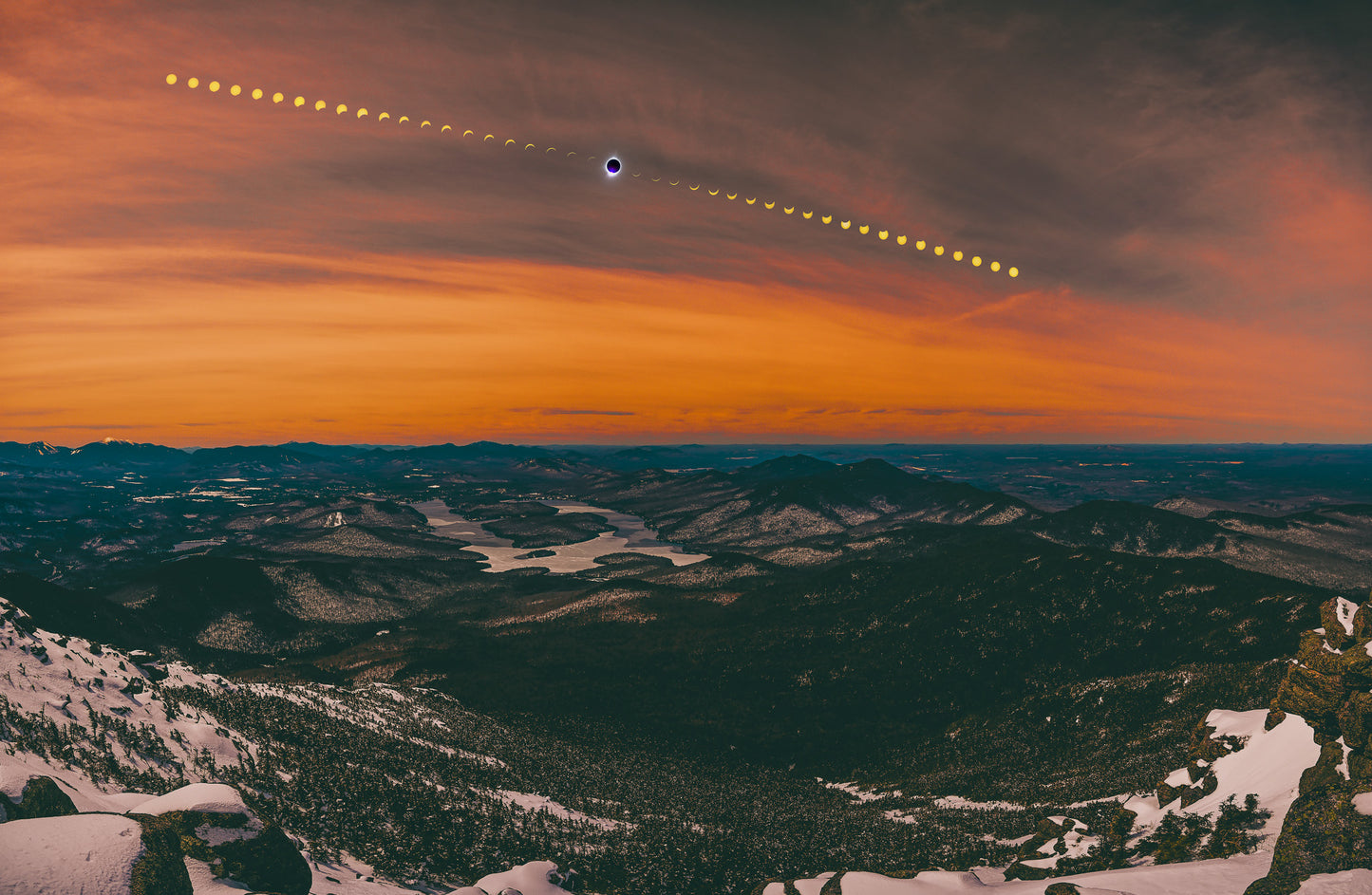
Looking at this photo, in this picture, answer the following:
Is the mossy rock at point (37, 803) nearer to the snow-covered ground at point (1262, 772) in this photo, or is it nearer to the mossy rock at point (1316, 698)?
the snow-covered ground at point (1262, 772)

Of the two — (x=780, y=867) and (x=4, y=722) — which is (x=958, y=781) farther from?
(x=4, y=722)

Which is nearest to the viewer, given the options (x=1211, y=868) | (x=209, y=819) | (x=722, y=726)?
(x=209, y=819)

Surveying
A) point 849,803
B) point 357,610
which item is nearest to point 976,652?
point 849,803

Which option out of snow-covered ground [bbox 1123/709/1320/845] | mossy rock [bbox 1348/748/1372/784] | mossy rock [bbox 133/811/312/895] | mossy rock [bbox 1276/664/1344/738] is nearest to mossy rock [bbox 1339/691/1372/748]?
mossy rock [bbox 1348/748/1372/784]

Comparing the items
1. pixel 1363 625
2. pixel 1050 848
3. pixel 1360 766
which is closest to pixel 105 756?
pixel 1050 848

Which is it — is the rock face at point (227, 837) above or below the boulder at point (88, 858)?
below

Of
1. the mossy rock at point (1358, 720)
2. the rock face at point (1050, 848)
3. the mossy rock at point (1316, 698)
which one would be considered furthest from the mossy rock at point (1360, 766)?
the rock face at point (1050, 848)

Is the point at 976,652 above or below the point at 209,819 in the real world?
below
